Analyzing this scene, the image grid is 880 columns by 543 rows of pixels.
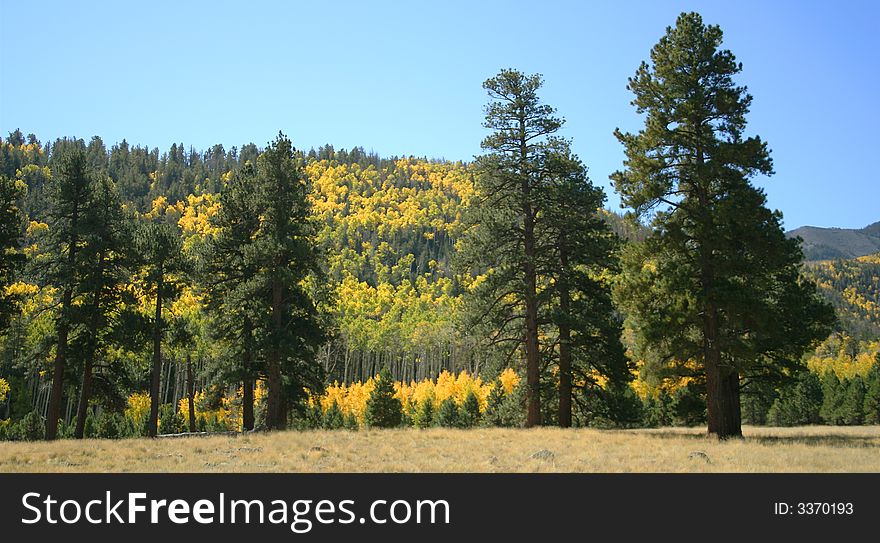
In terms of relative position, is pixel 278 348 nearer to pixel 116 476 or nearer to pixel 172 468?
pixel 172 468

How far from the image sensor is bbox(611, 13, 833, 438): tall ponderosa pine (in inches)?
814

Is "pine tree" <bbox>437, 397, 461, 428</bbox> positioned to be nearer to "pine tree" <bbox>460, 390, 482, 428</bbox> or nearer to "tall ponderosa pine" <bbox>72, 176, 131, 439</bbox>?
"pine tree" <bbox>460, 390, 482, 428</bbox>

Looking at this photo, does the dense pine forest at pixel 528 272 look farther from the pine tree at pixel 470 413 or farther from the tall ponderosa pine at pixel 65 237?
the pine tree at pixel 470 413

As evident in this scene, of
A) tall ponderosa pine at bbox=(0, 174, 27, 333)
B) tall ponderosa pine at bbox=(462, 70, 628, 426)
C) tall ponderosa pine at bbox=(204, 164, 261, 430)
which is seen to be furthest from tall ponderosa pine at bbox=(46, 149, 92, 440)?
tall ponderosa pine at bbox=(462, 70, 628, 426)

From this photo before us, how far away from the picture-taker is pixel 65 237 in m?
27.0

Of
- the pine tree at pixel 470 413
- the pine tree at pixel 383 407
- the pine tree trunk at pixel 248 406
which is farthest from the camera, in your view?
the pine tree at pixel 470 413

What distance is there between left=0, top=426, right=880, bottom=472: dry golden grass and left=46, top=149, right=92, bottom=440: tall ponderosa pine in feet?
27.6

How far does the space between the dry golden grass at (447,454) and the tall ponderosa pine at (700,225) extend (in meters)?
3.28

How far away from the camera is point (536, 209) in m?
25.8

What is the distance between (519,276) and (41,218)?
19456 mm

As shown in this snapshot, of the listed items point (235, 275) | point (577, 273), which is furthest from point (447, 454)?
point (235, 275)

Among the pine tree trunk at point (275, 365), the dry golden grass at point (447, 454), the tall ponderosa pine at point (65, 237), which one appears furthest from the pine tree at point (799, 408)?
the tall ponderosa pine at point (65, 237)

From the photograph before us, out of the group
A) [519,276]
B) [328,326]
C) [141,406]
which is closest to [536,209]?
[519,276]

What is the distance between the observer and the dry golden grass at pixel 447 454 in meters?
14.0
